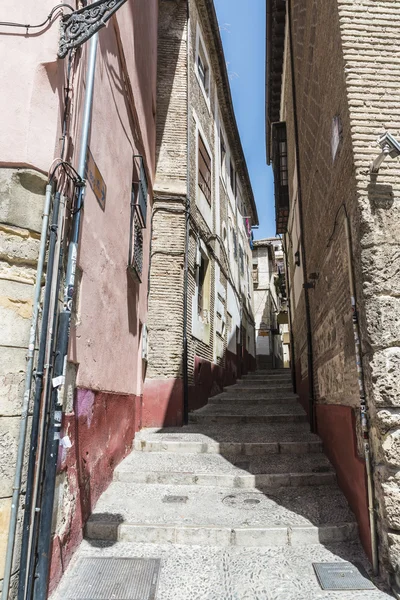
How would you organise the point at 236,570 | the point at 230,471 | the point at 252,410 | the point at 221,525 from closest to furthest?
the point at 236,570
the point at 221,525
the point at 230,471
the point at 252,410

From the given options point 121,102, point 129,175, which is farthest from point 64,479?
point 121,102

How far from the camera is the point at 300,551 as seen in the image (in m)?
3.33

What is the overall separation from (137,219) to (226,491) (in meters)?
3.81

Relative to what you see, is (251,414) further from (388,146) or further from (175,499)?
(388,146)

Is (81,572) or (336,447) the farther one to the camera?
(336,447)

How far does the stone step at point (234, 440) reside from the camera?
529cm

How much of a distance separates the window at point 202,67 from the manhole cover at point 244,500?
9441 millimetres

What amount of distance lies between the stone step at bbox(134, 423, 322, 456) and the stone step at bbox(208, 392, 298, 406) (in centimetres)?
197

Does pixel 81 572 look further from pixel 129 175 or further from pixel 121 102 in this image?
pixel 121 102

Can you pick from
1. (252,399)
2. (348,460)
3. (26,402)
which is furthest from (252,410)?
(26,402)

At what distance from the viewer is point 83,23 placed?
304cm

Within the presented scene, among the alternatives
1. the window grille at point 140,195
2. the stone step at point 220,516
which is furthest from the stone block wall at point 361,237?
the window grille at point 140,195

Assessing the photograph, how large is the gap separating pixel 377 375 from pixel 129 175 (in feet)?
13.5

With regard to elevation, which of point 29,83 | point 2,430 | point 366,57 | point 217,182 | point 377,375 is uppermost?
point 217,182
